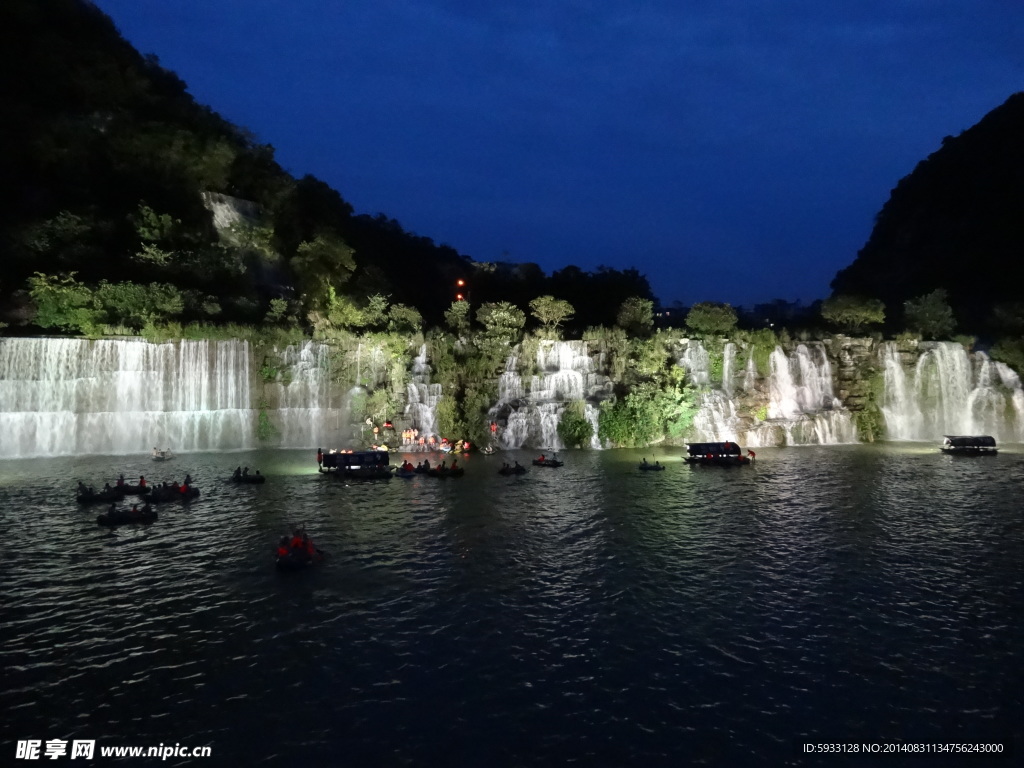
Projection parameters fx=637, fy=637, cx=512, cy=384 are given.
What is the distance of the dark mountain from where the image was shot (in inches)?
2756

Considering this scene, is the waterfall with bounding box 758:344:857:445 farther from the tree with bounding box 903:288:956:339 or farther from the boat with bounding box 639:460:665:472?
the boat with bounding box 639:460:665:472

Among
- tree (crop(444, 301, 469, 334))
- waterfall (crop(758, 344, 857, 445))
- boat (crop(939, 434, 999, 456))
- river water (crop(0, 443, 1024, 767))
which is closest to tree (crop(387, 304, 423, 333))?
tree (crop(444, 301, 469, 334))

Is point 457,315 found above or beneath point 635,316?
above

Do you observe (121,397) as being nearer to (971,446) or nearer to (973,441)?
(971,446)

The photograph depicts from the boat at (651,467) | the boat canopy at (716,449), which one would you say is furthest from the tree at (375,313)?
the boat canopy at (716,449)

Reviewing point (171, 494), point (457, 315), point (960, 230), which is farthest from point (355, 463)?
point (960, 230)

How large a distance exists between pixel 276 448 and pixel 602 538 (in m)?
27.3

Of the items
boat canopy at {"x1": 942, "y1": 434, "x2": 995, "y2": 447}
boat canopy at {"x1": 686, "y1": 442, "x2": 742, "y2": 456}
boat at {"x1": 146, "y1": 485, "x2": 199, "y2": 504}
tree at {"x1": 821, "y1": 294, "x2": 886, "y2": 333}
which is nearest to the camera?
boat at {"x1": 146, "y1": 485, "x2": 199, "y2": 504}

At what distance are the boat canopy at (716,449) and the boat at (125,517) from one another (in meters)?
23.9

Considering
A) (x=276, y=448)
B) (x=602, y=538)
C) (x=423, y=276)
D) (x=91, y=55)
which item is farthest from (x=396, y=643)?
(x=423, y=276)

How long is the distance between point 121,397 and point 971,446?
47.8 meters

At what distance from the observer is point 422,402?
40.3 meters

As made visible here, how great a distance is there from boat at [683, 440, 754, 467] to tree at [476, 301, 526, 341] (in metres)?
15.6

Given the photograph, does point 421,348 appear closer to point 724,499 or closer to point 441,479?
point 441,479
